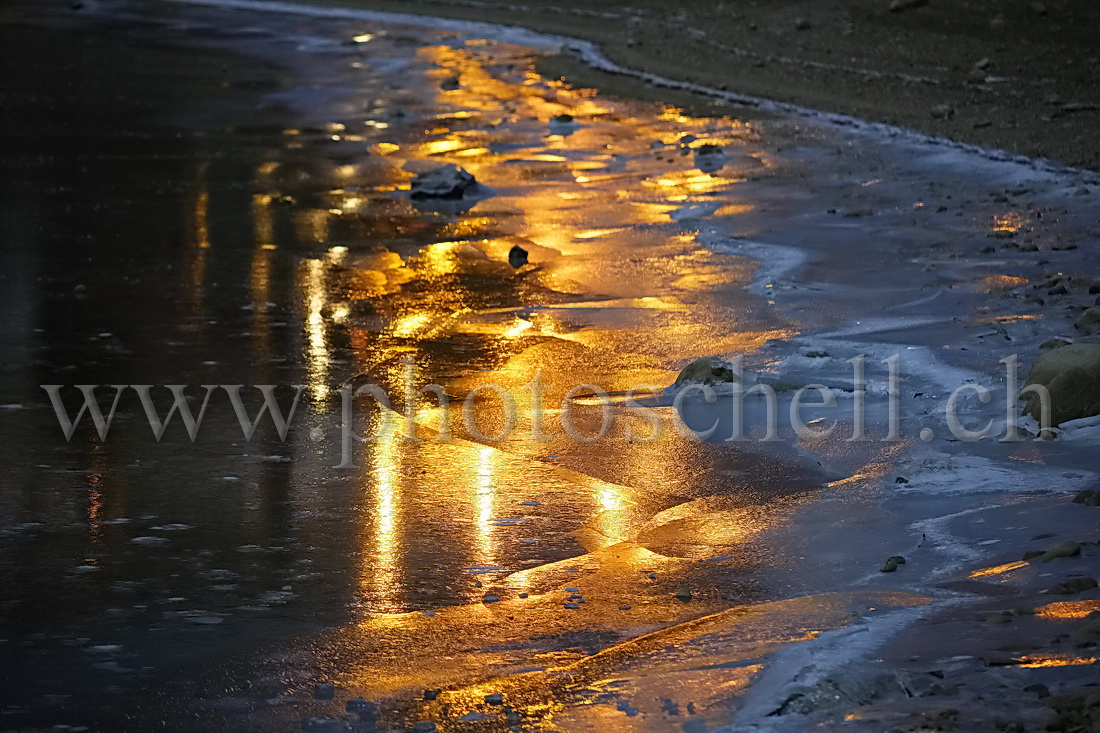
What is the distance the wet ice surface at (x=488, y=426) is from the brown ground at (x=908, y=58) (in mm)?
1570

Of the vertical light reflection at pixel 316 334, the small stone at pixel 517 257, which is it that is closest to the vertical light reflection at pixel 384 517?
A: the vertical light reflection at pixel 316 334


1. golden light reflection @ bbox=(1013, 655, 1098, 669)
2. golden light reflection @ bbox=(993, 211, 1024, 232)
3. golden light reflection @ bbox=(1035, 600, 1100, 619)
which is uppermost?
golden light reflection @ bbox=(993, 211, 1024, 232)

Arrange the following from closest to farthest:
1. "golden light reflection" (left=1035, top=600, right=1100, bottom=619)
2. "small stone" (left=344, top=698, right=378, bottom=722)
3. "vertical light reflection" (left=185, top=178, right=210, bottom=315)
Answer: "small stone" (left=344, top=698, right=378, bottom=722)
"golden light reflection" (left=1035, top=600, right=1100, bottom=619)
"vertical light reflection" (left=185, top=178, right=210, bottom=315)

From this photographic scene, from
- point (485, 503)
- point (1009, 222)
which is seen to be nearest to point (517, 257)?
point (1009, 222)

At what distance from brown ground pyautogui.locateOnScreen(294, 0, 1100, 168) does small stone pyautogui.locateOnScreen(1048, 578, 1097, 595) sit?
799cm

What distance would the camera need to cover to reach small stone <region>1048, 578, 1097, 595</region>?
13.2 feet

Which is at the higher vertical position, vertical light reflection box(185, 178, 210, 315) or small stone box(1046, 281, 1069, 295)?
vertical light reflection box(185, 178, 210, 315)

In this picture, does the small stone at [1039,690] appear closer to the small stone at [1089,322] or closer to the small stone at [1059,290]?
the small stone at [1089,322]

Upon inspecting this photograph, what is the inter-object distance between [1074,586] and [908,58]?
14.8 metres

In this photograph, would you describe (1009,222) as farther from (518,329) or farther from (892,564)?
(892,564)

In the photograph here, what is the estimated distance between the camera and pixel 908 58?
17.9 meters

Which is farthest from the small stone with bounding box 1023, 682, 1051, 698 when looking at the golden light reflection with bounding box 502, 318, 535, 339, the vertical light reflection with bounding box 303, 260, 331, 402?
the golden light reflection with bounding box 502, 318, 535, 339

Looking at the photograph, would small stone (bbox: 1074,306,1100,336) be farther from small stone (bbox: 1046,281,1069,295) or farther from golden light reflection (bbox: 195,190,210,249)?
golden light reflection (bbox: 195,190,210,249)

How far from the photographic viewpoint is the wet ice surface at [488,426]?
403cm
